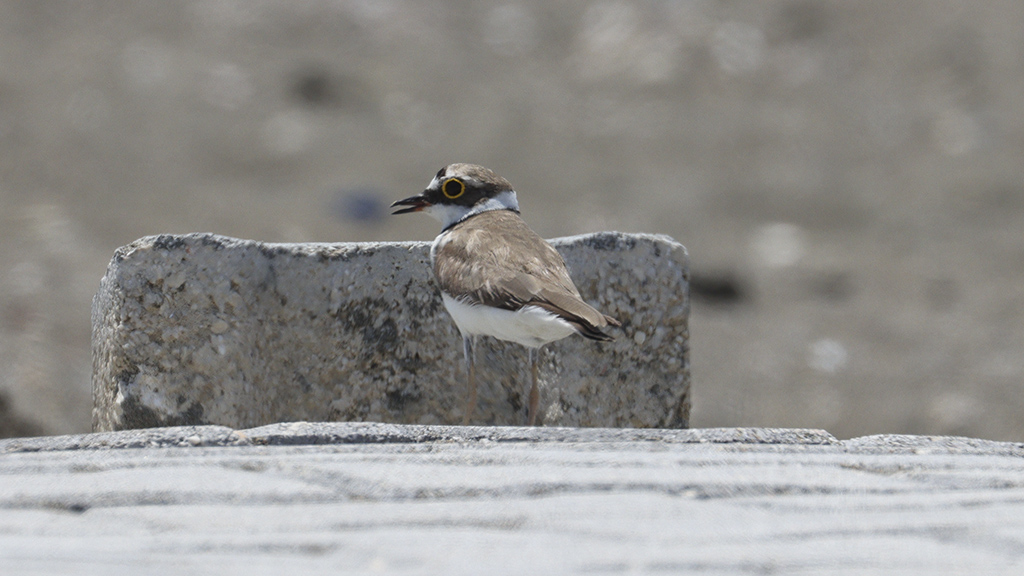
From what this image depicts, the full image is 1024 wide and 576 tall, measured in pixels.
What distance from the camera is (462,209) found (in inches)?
152

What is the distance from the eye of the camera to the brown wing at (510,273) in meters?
2.91

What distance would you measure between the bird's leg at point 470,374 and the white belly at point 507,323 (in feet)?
0.12

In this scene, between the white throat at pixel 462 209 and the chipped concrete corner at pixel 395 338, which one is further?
the white throat at pixel 462 209

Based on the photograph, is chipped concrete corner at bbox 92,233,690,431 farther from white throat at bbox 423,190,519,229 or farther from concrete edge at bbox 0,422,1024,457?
concrete edge at bbox 0,422,1024,457

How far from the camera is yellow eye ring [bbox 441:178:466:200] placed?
3840 mm

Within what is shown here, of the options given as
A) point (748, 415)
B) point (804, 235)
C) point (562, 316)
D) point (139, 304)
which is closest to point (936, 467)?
point (562, 316)

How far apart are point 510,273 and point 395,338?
0.39 meters

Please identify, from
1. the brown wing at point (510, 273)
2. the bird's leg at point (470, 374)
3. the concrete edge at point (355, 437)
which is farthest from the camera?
the bird's leg at point (470, 374)

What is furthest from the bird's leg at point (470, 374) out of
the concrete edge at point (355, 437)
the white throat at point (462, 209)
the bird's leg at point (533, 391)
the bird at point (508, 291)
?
the concrete edge at point (355, 437)

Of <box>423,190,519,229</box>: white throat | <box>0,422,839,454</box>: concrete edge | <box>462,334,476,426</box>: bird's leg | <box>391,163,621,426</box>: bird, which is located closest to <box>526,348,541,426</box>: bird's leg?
<box>391,163,621,426</box>: bird

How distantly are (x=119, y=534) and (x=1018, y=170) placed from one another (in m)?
11.5

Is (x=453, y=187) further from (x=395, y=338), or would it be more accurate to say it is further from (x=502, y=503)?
(x=502, y=503)

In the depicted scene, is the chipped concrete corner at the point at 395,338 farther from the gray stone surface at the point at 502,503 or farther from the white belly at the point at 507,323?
the gray stone surface at the point at 502,503

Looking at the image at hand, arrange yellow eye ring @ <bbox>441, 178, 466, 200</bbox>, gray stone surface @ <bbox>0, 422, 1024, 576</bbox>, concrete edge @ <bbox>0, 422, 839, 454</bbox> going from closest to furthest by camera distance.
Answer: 1. gray stone surface @ <bbox>0, 422, 1024, 576</bbox>
2. concrete edge @ <bbox>0, 422, 839, 454</bbox>
3. yellow eye ring @ <bbox>441, 178, 466, 200</bbox>
